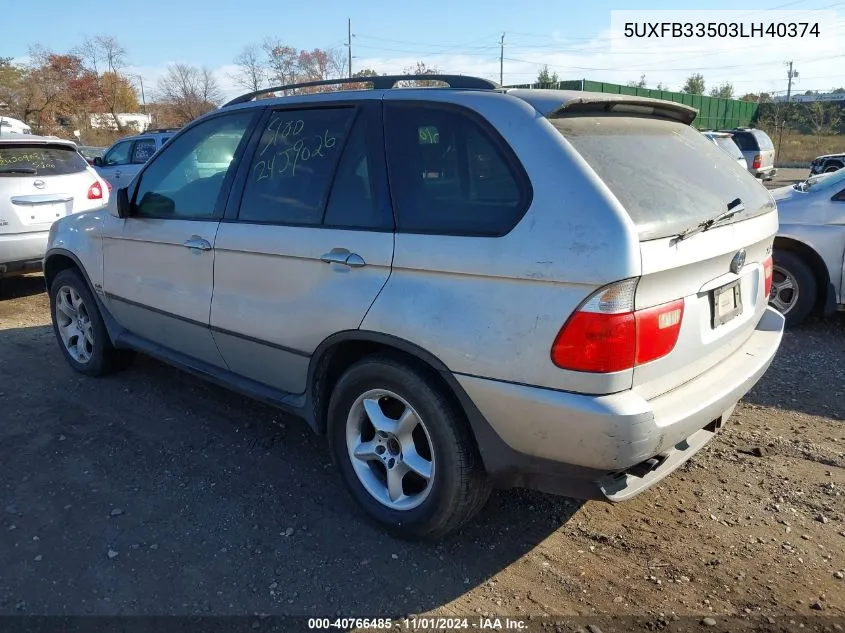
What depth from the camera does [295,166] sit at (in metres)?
3.24

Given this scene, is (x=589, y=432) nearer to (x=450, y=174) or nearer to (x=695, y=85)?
(x=450, y=174)

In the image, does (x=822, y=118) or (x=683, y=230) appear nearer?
(x=683, y=230)

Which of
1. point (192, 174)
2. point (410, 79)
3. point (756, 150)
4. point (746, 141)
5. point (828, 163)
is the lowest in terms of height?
point (192, 174)

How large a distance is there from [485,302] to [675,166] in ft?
3.55

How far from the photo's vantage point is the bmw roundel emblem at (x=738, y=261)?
271cm

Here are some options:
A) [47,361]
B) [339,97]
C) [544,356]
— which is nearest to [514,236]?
[544,356]

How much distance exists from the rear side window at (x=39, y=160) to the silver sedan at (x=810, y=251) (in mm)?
7298

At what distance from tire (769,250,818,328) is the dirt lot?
1.74 meters

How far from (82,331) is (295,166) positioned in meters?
2.67

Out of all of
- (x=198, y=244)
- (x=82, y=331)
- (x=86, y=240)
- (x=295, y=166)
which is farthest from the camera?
(x=82, y=331)

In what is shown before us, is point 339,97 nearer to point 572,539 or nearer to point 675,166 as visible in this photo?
point 675,166

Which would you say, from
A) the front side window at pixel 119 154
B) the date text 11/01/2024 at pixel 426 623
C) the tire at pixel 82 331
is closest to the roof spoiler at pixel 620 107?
the date text 11/01/2024 at pixel 426 623

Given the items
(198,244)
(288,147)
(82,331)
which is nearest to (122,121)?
(82,331)

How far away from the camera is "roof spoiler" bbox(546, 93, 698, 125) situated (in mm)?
2609
